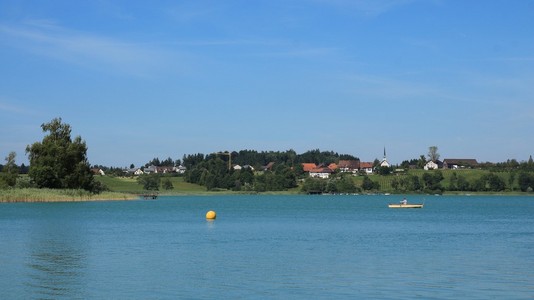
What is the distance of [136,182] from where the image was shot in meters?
196

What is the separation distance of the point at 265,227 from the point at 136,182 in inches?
5506

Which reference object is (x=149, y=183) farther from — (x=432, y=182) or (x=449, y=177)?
(x=449, y=177)

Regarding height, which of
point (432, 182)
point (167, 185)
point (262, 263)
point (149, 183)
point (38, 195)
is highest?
point (149, 183)

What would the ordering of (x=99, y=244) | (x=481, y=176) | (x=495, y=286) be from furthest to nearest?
1. (x=481, y=176)
2. (x=99, y=244)
3. (x=495, y=286)

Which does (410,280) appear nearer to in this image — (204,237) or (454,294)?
(454,294)

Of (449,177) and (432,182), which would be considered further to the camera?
(449,177)

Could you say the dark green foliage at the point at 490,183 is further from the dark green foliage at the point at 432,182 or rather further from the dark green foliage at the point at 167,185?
the dark green foliage at the point at 167,185

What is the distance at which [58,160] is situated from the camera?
3967 inches

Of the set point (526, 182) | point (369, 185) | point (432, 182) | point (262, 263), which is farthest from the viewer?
point (369, 185)

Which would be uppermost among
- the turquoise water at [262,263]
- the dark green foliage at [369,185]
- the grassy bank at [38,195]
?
the dark green foliage at [369,185]

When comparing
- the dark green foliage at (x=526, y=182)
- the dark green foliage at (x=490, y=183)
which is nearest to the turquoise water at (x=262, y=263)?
the dark green foliage at (x=490, y=183)

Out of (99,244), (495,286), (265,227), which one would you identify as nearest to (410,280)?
(495,286)

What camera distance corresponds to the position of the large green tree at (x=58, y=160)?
327 feet

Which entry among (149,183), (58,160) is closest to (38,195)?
(58,160)
